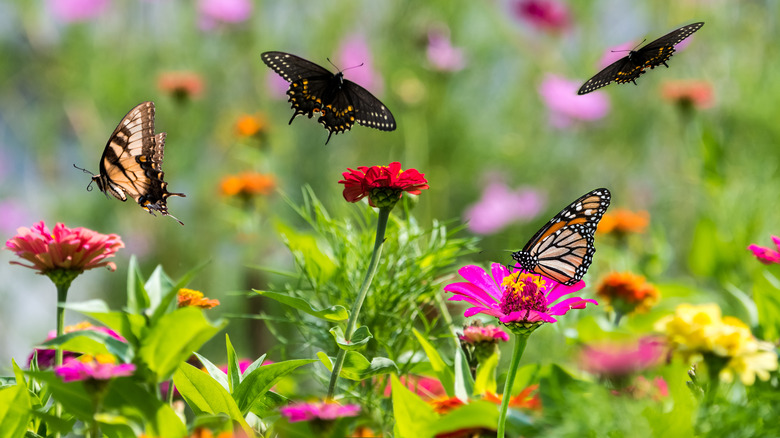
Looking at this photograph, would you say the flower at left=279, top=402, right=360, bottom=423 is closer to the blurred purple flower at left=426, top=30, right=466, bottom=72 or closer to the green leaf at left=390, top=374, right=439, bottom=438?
the green leaf at left=390, top=374, right=439, bottom=438

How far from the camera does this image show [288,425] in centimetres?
30

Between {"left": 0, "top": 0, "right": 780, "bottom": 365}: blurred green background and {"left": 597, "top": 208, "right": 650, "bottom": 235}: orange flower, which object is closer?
{"left": 597, "top": 208, "right": 650, "bottom": 235}: orange flower

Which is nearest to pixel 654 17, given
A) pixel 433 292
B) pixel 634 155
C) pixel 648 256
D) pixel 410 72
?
pixel 634 155

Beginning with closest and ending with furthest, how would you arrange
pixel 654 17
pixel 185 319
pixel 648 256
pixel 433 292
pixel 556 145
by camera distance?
pixel 185 319
pixel 433 292
pixel 648 256
pixel 654 17
pixel 556 145

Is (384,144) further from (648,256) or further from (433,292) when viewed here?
(433,292)

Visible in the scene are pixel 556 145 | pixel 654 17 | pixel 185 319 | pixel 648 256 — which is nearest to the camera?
pixel 185 319

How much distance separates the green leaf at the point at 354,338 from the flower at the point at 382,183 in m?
0.07

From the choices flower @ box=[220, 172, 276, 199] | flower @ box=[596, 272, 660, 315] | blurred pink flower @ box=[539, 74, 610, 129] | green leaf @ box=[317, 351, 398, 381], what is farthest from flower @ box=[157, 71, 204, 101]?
green leaf @ box=[317, 351, 398, 381]

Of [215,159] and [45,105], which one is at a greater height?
[45,105]

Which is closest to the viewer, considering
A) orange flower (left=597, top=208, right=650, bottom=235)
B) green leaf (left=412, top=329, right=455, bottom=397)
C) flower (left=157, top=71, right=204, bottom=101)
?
green leaf (left=412, top=329, right=455, bottom=397)

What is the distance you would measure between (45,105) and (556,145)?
1.15m

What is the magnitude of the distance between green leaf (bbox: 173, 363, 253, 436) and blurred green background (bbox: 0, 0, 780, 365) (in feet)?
3.40

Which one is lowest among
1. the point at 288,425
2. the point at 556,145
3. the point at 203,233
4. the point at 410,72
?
the point at 288,425

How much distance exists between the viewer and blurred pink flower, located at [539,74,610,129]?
1490 mm
